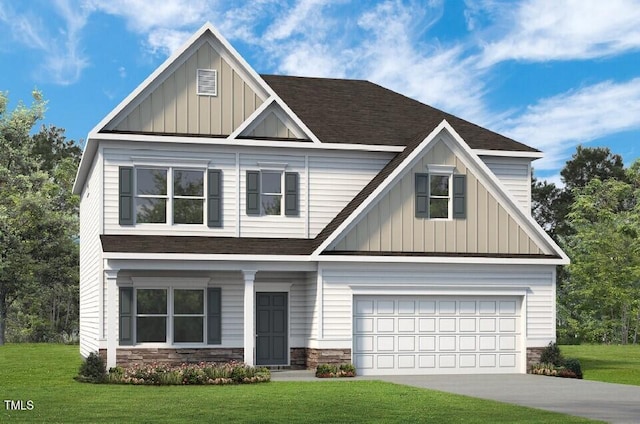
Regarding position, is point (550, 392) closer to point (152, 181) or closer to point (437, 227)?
point (437, 227)

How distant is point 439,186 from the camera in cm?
2827

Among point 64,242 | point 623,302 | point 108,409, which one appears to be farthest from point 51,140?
point 108,409

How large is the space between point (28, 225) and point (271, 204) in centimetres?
2459

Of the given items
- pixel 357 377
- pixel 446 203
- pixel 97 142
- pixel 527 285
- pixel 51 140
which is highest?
pixel 51 140

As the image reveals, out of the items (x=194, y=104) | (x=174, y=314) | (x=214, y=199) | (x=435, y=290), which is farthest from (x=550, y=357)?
(x=194, y=104)

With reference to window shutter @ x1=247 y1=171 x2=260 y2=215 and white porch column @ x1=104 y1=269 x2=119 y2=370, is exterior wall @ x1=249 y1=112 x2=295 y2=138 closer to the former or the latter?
window shutter @ x1=247 y1=171 x2=260 y2=215

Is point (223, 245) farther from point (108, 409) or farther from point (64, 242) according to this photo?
point (64, 242)

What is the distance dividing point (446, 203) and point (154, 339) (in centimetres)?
937

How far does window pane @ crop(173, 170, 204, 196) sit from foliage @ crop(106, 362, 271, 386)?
18.2 ft

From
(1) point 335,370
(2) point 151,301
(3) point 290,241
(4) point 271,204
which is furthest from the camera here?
(4) point 271,204

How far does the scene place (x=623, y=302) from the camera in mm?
57125

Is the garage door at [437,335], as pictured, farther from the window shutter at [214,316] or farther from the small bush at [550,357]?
the window shutter at [214,316]

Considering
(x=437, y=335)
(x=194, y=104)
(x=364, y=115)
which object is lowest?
(x=437, y=335)

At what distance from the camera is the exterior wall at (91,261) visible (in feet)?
91.3
